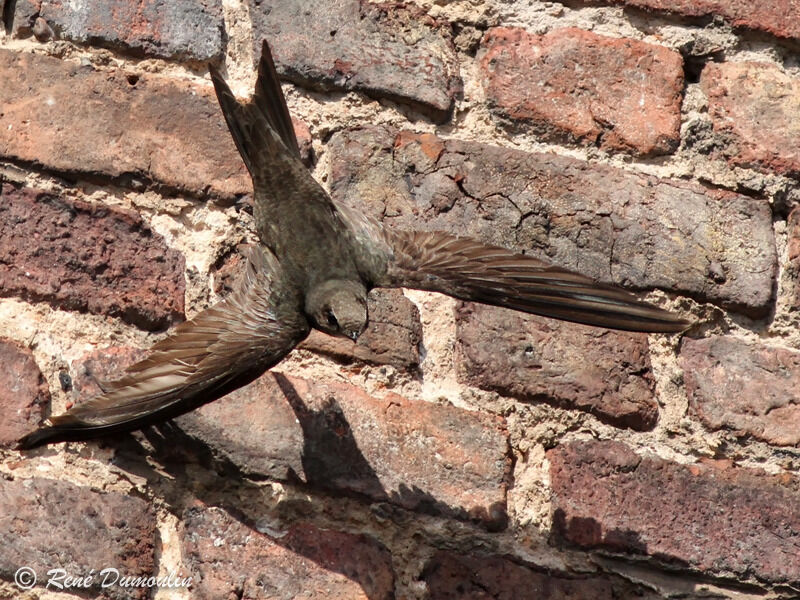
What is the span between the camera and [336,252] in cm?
176

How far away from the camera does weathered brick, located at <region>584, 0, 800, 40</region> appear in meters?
1.68

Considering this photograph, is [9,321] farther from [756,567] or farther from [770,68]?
[770,68]

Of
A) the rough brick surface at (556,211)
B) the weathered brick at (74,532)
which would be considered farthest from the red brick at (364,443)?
the rough brick surface at (556,211)

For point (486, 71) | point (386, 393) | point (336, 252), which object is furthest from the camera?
point (336, 252)

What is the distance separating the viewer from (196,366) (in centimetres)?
147

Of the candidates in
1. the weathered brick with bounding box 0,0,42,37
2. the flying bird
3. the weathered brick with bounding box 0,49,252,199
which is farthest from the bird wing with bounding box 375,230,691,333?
the weathered brick with bounding box 0,0,42,37

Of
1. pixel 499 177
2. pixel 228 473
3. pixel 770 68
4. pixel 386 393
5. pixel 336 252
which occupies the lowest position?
pixel 228 473

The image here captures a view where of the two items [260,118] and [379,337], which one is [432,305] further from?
[260,118]

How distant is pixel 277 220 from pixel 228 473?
0.34m

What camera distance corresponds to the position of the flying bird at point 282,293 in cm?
141

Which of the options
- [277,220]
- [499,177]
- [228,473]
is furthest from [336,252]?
[228,473]

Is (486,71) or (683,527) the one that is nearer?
(683,527)

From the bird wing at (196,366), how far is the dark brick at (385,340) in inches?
1.5

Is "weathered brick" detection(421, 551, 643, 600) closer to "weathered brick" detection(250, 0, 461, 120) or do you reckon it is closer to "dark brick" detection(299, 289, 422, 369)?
"dark brick" detection(299, 289, 422, 369)
